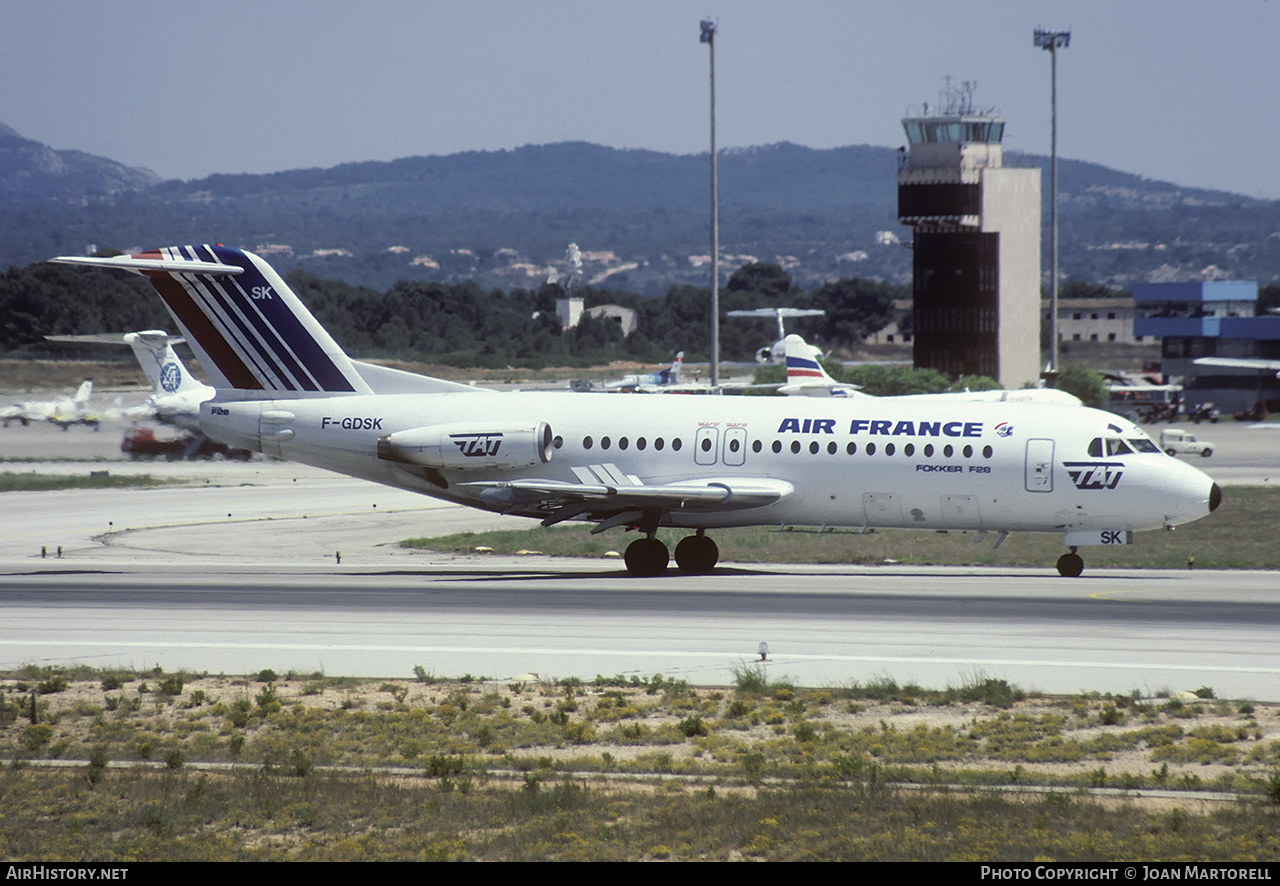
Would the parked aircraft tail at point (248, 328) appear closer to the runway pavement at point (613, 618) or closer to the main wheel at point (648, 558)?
the runway pavement at point (613, 618)

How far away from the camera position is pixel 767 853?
12.2 meters

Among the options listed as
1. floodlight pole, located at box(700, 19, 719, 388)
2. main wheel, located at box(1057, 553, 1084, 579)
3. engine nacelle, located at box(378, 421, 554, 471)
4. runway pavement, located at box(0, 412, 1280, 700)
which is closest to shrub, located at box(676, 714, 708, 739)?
runway pavement, located at box(0, 412, 1280, 700)

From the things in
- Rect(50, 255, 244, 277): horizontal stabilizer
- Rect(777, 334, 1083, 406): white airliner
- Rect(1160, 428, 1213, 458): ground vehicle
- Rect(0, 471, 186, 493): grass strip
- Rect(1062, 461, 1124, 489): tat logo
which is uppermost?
Rect(50, 255, 244, 277): horizontal stabilizer

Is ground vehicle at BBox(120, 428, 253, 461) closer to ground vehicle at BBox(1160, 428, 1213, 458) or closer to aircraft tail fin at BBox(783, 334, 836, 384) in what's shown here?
aircraft tail fin at BBox(783, 334, 836, 384)

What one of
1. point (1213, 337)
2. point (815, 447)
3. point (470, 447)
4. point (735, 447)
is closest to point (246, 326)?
point (470, 447)

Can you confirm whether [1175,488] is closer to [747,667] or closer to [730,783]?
[747,667]

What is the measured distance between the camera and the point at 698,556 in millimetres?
32344

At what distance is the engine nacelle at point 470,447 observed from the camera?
105ft

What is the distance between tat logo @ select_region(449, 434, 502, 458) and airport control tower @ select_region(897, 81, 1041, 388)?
81.7 metres

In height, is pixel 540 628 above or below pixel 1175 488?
below

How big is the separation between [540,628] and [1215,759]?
467 inches

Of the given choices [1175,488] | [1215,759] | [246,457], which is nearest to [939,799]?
[1215,759]

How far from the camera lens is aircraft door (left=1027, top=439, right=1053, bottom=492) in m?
29.5
